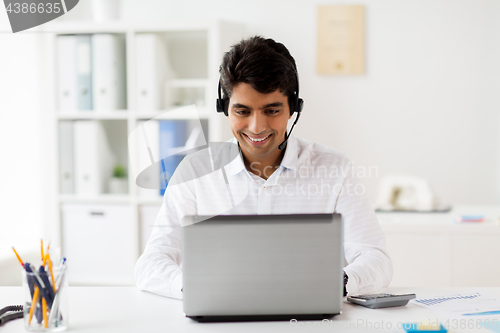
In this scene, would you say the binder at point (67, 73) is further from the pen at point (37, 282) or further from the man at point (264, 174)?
the pen at point (37, 282)

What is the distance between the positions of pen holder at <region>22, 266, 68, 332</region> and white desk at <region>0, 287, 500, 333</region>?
39 millimetres

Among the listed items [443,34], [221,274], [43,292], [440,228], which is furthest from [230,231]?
[443,34]

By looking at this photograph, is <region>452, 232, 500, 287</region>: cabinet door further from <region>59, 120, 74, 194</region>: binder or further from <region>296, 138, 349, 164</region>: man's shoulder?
<region>59, 120, 74, 194</region>: binder

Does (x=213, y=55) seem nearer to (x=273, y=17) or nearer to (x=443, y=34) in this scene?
(x=273, y=17)

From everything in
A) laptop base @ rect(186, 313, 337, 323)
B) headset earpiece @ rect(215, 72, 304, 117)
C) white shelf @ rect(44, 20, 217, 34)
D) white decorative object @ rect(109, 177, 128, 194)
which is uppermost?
white shelf @ rect(44, 20, 217, 34)

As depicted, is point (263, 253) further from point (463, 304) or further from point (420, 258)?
point (420, 258)

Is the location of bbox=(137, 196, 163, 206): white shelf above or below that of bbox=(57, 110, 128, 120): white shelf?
below

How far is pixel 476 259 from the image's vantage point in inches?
75.0

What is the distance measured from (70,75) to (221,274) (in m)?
1.83

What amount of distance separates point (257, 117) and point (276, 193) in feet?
0.78

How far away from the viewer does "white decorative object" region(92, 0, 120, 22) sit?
7.55 feet

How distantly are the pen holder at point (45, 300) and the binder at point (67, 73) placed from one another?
1.65 metres

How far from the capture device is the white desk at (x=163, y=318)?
0.82 m

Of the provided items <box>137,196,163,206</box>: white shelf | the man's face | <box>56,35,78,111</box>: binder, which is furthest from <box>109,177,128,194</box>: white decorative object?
the man's face
